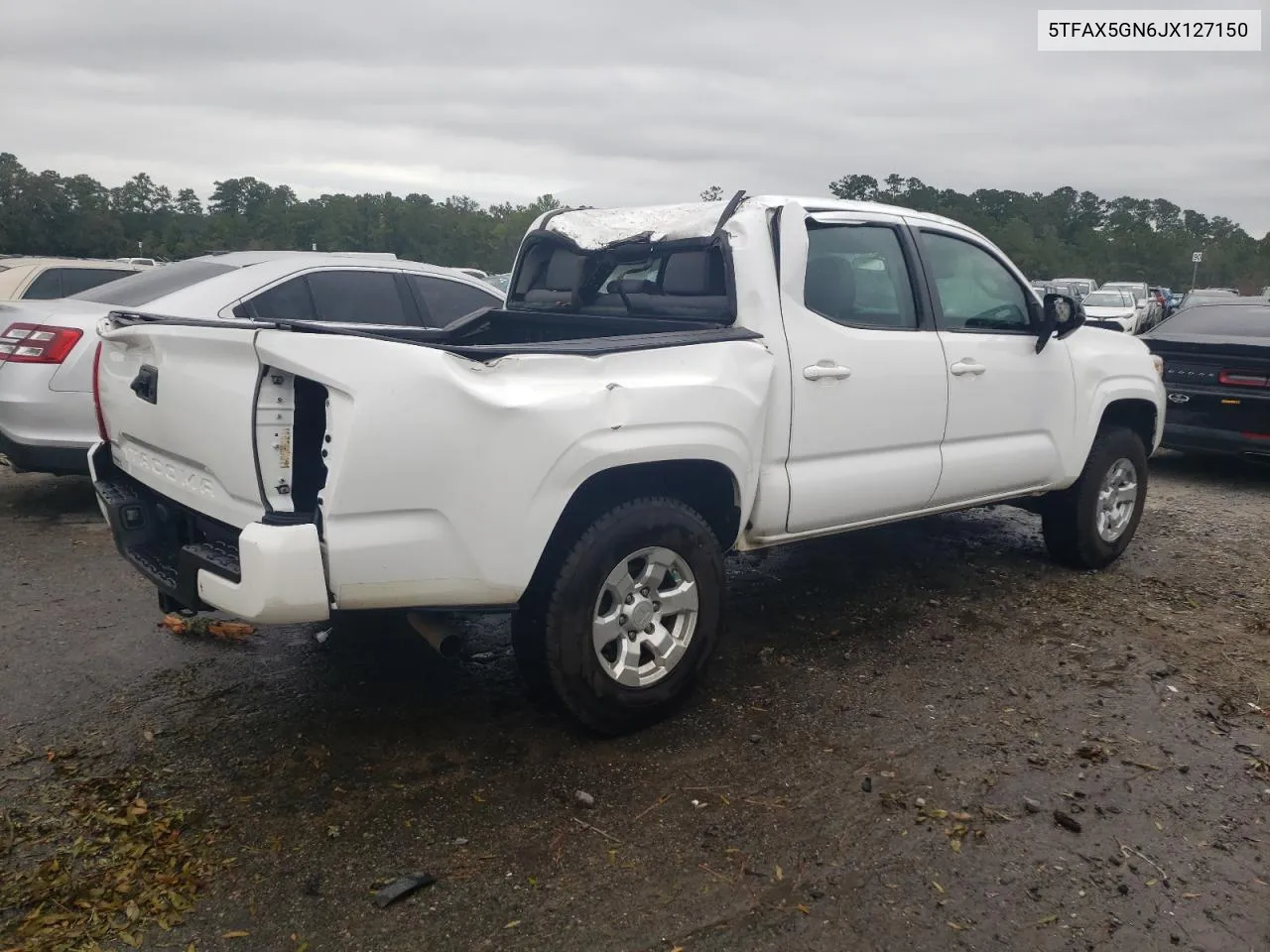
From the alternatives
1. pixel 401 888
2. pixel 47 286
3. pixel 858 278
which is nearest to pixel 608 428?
pixel 401 888

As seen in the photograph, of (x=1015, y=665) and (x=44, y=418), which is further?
(x=44, y=418)

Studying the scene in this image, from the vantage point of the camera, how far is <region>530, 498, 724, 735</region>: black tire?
3264 millimetres

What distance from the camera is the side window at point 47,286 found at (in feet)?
26.4


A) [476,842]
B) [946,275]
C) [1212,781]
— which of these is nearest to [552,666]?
[476,842]

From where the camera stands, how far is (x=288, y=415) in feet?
9.55

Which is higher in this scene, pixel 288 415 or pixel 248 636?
Result: pixel 288 415

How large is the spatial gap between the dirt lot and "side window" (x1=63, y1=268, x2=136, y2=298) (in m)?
4.25

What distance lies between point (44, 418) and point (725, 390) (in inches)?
186

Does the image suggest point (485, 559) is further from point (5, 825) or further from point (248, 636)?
point (248, 636)

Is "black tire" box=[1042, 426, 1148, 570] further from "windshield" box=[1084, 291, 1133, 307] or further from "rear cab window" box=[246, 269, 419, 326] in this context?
"windshield" box=[1084, 291, 1133, 307]

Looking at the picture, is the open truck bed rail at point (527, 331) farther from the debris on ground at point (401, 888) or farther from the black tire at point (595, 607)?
the debris on ground at point (401, 888)

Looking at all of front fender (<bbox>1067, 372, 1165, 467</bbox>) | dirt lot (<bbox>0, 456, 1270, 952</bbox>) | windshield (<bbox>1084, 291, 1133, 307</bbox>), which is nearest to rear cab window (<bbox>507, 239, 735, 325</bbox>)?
dirt lot (<bbox>0, 456, 1270, 952</bbox>)

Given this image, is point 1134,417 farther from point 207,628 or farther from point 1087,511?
point 207,628

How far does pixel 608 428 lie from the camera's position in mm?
3234
